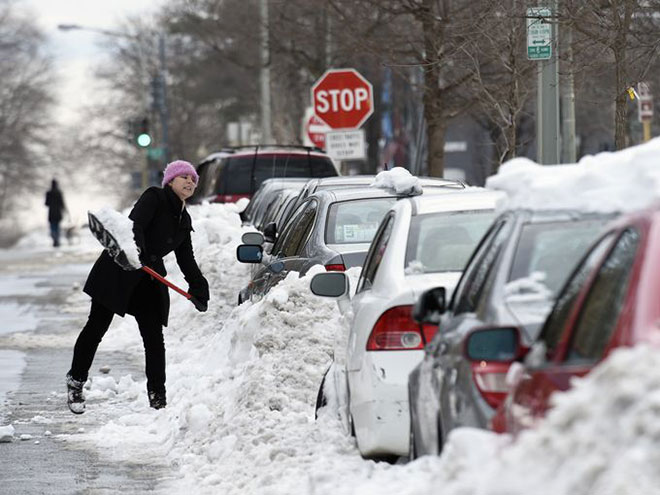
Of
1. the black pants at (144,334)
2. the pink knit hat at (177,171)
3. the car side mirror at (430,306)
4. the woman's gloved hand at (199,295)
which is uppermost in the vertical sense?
the pink knit hat at (177,171)

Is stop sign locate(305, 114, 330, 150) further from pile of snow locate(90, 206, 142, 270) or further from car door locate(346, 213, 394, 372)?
car door locate(346, 213, 394, 372)

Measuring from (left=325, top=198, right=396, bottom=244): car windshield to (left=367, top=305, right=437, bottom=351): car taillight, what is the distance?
12.2ft

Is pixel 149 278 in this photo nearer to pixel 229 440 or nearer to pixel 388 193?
pixel 388 193

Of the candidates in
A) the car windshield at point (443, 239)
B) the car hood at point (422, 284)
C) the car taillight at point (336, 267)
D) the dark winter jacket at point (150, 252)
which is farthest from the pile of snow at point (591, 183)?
the dark winter jacket at point (150, 252)

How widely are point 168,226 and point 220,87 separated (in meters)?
62.3

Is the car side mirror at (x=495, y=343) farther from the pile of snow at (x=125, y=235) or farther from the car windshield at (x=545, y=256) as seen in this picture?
the pile of snow at (x=125, y=235)

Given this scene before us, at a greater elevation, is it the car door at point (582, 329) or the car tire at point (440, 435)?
the car door at point (582, 329)

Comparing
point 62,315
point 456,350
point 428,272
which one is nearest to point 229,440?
point 428,272

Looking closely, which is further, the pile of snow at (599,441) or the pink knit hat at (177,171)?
the pink knit hat at (177,171)

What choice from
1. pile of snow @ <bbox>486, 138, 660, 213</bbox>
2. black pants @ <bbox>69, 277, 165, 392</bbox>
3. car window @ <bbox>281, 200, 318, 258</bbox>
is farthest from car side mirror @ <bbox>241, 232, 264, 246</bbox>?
pile of snow @ <bbox>486, 138, 660, 213</bbox>

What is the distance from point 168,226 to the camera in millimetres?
11875

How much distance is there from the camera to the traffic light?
36531mm

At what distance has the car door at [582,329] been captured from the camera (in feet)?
15.2

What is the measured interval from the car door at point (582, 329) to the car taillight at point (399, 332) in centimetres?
261
